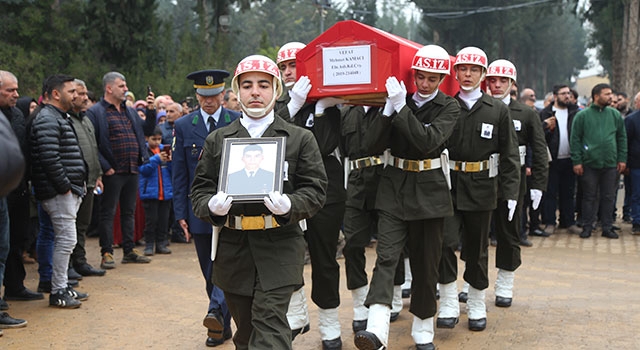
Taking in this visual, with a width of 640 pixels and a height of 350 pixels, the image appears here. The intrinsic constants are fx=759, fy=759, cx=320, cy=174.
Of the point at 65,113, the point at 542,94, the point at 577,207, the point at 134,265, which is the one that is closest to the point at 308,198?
the point at 65,113

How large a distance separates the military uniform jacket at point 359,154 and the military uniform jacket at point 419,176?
200 mm

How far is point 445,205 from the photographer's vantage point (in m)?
5.77

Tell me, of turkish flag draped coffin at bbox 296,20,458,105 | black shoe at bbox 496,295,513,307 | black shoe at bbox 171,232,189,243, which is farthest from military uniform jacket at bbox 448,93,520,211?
black shoe at bbox 171,232,189,243

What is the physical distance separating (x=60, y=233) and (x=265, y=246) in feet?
12.3

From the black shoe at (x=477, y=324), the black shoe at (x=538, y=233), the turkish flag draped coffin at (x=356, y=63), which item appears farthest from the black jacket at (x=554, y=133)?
the turkish flag draped coffin at (x=356, y=63)

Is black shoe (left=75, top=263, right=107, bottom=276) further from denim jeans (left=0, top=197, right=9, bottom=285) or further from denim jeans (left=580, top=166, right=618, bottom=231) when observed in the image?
denim jeans (left=580, top=166, right=618, bottom=231)

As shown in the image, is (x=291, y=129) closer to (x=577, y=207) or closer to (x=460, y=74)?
(x=460, y=74)

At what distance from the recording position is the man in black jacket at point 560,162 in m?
12.6

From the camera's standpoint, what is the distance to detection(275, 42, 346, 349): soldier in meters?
5.93

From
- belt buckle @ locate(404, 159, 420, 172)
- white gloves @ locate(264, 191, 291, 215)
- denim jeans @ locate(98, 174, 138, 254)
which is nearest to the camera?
white gloves @ locate(264, 191, 291, 215)

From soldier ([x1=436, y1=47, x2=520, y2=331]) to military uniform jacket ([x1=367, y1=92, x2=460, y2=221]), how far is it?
0.83 meters

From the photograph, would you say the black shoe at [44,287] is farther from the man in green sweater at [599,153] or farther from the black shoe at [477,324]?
the man in green sweater at [599,153]

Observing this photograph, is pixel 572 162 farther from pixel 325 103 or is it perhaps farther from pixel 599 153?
pixel 325 103

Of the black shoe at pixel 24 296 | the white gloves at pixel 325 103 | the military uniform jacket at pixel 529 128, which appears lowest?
the black shoe at pixel 24 296
